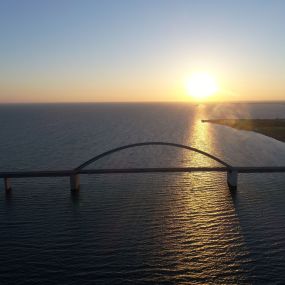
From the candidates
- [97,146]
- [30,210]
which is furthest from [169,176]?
[97,146]

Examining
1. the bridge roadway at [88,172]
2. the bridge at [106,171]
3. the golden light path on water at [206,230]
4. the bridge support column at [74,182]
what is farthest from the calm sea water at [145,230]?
the bridge roadway at [88,172]

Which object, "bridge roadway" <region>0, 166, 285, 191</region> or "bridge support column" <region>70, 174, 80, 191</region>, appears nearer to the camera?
"bridge roadway" <region>0, 166, 285, 191</region>

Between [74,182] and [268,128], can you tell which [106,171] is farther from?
[268,128]

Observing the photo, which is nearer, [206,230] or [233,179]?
[206,230]

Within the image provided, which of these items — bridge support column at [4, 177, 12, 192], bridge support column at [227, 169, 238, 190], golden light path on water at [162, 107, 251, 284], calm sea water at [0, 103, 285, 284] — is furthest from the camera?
bridge support column at [227, 169, 238, 190]

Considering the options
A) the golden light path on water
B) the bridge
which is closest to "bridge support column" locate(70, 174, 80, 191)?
the bridge

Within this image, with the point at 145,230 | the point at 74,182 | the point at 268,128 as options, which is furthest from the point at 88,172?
the point at 268,128

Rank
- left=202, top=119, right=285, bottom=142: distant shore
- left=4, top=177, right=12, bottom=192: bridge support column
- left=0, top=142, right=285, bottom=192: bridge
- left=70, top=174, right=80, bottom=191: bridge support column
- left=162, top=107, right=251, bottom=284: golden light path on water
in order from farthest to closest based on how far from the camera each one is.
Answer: left=202, top=119, right=285, bottom=142: distant shore, left=4, top=177, right=12, bottom=192: bridge support column, left=70, top=174, right=80, bottom=191: bridge support column, left=0, top=142, right=285, bottom=192: bridge, left=162, top=107, right=251, bottom=284: golden light path on water

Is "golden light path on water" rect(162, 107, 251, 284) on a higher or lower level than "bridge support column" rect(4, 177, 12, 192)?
lower

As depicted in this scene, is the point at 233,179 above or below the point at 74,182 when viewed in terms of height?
below

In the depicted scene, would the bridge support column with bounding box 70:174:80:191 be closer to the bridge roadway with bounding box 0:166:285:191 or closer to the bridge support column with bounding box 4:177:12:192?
the bridge roadway with bounding box 0:166:285:191
